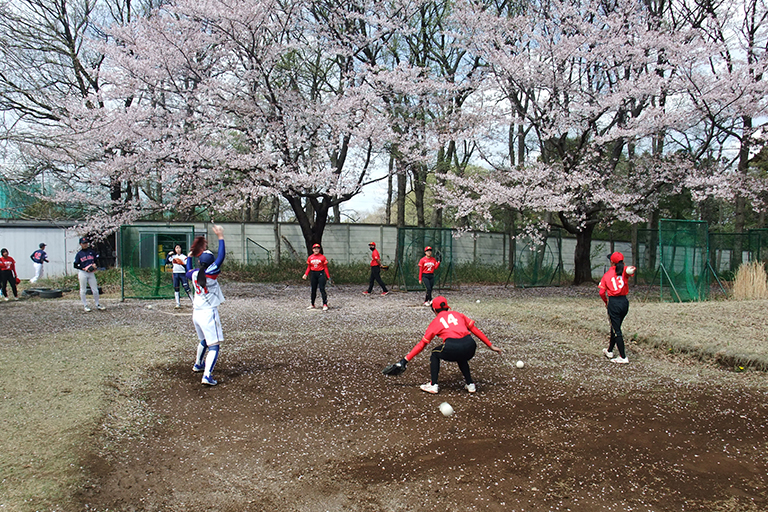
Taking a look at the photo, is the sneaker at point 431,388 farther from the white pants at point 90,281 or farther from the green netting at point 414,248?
the green netting at point 414,248

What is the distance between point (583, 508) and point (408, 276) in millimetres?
15082

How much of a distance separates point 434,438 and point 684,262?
506 inches

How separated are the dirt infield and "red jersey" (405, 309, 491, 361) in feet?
2.28

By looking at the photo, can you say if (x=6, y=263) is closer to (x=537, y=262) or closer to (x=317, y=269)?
(x=317, y=269)

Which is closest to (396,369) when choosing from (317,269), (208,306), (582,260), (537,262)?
(208,306)

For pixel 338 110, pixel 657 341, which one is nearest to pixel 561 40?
pixel 338 110

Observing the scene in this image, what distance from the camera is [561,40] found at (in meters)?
17.4

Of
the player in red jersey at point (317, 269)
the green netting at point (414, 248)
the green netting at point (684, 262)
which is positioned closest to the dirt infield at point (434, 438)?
the player in red jersey at point (317, 269)

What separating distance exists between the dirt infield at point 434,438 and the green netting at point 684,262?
21.8 feet

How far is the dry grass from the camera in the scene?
1372cm

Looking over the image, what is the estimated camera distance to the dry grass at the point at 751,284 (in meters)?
13.7

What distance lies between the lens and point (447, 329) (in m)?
6.25

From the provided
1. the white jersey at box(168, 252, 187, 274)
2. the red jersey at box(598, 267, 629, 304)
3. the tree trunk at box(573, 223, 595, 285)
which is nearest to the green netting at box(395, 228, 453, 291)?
the tree trunk at box(573, 223, 595, 285)

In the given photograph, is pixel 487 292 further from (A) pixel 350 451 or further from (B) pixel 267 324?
(A) pixel 350 451
